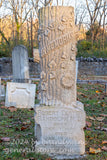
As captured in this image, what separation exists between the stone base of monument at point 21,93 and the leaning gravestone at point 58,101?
10.3 feet

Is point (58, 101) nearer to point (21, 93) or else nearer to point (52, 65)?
point (52, 65)

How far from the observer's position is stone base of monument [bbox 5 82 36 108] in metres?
6.40

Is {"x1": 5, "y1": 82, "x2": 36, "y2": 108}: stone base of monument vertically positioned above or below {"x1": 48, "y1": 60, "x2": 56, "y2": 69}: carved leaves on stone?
below

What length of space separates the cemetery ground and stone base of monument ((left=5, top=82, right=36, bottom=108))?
303 millimetres

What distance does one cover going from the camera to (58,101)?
331 centimetres

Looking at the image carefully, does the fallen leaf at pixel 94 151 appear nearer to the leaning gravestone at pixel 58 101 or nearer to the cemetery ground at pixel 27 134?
the cemetery ground at pixel 27 134

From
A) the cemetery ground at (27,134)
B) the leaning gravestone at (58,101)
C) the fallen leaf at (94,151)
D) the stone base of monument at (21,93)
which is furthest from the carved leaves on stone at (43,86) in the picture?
the stone base of monument at (21,93)

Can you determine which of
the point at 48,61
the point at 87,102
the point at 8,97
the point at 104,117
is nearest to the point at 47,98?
the point at 48,61

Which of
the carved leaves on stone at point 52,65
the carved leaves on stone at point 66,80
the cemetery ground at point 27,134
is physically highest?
the carved leaves on stone at point 52,65

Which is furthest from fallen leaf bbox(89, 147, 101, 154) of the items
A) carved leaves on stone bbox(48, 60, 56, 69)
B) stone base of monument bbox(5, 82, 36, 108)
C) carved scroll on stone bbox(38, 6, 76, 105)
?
stone base of monument bbox(5, 82, 36, 108)

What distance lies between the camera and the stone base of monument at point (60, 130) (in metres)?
3.25

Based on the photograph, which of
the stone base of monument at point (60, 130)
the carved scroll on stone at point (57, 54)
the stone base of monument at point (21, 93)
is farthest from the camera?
the stone base of monument at point (21, 93)

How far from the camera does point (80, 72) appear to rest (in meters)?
16.2

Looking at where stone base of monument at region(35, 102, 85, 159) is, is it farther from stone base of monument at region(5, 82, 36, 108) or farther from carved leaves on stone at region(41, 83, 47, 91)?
stone base of monument at region(5, 82, 36, 108)
